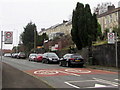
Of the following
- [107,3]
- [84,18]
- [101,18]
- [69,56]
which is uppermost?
[107,3]

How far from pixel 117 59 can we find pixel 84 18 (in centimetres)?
824

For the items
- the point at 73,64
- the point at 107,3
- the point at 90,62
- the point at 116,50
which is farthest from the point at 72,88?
the point at 107,3

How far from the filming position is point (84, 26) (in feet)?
85.5

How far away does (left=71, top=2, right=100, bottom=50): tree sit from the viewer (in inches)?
1011

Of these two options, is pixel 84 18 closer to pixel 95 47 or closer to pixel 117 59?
pixel 95 47

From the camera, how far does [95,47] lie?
24328mm

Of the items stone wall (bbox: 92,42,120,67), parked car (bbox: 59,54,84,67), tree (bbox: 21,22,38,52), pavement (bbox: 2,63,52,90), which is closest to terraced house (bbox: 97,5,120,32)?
tree (bbox: 21,22,38,52)

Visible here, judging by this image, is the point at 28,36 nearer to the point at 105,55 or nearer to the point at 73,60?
the point at 73,60

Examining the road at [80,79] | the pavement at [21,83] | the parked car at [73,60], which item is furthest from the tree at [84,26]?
the pavement at [21,83]

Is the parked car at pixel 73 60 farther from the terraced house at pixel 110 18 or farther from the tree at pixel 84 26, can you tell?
the terraced house at pixel 110 18

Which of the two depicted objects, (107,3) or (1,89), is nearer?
(1,89)

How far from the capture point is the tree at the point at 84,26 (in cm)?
2569

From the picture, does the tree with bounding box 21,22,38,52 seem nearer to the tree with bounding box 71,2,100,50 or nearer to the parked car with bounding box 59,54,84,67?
the tree with bounding box 71,2,100,50

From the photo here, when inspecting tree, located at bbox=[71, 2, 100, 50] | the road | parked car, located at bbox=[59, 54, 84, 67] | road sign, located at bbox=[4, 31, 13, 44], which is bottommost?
the road
